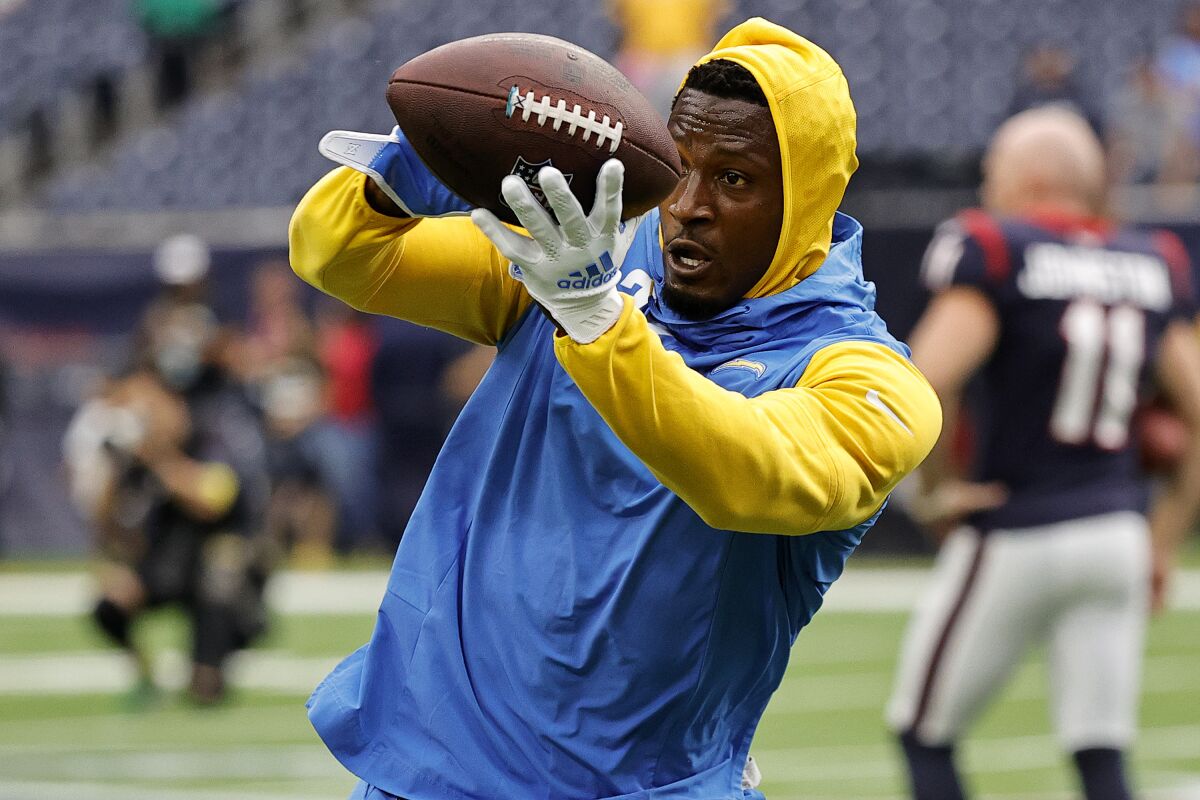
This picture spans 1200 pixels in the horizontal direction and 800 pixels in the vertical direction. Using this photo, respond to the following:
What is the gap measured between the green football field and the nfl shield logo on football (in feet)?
14.1

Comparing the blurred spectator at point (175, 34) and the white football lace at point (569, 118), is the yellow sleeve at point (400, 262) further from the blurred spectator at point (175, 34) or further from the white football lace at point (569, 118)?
the blurred spectator at point (175, 34)

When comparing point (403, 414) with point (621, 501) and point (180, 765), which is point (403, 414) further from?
point (621, 501)

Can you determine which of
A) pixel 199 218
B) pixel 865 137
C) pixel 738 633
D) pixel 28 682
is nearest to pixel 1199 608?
pixel 865 137

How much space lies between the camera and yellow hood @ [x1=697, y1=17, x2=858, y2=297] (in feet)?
8.06

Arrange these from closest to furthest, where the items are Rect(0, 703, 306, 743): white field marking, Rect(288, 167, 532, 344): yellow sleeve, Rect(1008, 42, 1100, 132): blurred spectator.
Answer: Rect(288, 167, 532, 344): yellow sleeve → Rect(0, 703, 306, 743): white field marking → Rect(1008, 42, 1100, 132): blurred spectator

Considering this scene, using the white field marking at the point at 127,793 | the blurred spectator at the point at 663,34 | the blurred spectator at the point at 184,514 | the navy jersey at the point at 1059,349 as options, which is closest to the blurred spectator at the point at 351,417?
the blurred spectator at the point at 663,34

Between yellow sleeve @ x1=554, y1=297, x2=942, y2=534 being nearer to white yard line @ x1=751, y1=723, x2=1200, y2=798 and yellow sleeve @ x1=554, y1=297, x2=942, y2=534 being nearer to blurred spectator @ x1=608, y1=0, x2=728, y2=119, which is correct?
white yard line @ x1=751, y1=723, x2=1200, y2=798

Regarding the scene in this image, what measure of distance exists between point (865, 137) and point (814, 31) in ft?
3.20

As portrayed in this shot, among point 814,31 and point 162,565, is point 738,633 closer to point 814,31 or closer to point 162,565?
point 162,565

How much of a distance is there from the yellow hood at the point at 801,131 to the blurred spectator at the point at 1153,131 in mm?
11232

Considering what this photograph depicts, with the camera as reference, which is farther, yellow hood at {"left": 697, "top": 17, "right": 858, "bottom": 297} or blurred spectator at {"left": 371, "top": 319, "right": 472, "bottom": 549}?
blurred spectator at {"left": 371, "top": 319, "right": 472, "bottom": 549}

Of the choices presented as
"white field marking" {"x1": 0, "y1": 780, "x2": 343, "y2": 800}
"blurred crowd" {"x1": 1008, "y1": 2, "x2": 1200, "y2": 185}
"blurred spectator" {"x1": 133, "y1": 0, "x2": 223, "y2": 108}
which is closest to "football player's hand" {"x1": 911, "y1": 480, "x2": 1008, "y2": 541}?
"white field marking" {"x1": 0, "y1": 780, "x2": 343, "y2": 800}

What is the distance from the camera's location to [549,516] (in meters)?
2.47

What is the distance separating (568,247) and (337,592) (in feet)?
31.1
